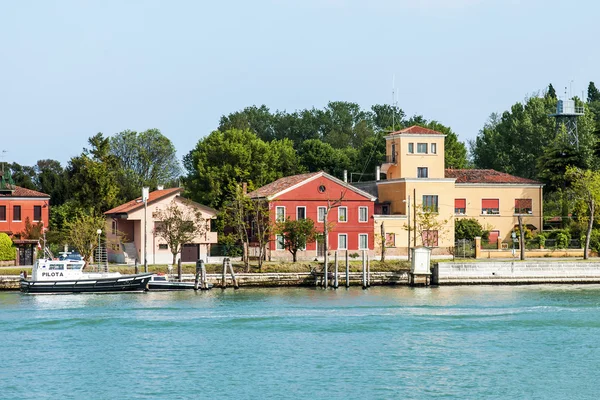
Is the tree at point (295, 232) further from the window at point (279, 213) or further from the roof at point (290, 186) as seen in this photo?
the roof at point (290, 186)

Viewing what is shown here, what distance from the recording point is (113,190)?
85.8 metres

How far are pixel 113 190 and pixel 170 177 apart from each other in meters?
33.4

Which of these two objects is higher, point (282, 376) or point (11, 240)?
point (11, 240)

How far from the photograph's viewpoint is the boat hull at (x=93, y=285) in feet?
205

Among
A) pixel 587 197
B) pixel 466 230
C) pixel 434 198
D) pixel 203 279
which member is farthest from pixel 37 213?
pixel 587 197

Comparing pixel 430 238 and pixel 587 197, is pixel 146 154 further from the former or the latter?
pixel 587 197

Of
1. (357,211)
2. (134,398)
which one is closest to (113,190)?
(357,211)

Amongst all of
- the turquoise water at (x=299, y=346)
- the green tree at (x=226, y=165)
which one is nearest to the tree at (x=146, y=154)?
the green tree at (x=226, y=165)

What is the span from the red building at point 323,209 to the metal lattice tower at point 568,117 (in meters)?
30.5

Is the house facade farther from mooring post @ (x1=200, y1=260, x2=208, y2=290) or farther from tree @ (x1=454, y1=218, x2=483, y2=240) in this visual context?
tree @ (x1=454, y1=218, x2=483, y2=240)

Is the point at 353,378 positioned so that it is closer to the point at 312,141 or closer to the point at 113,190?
the point at 113,190

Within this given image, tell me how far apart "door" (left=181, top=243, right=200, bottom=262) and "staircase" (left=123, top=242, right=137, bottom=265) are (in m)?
3.26

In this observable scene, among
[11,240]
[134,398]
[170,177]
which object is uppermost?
[170,177]

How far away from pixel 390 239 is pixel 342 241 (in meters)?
4.71
